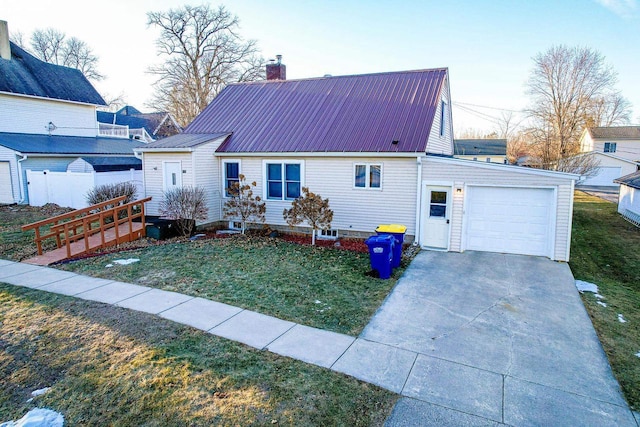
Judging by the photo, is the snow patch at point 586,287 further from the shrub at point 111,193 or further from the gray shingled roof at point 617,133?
the gray shingled roof at point 617,133

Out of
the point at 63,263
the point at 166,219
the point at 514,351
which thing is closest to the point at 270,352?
the point at 514,351

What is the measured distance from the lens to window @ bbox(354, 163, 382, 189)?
11922mm

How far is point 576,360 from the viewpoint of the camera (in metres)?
5.22

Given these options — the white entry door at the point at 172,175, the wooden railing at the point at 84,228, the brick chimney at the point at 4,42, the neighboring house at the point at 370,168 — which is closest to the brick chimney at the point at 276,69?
the neighboring house at the point at 370,168

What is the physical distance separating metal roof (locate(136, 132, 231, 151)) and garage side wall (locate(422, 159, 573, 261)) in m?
7.50

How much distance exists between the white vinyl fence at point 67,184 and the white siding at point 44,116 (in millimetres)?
4794

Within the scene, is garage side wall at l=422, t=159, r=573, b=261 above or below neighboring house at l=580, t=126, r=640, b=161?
below

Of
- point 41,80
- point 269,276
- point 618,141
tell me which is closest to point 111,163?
point 41,80

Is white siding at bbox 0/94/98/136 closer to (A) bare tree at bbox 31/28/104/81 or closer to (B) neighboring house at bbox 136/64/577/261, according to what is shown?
(B) neighboring house at bbox 136/64/577/261

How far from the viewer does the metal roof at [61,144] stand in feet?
61.6

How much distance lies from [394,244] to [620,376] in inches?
200

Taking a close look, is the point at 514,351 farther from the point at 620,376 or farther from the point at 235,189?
the point at 235,189

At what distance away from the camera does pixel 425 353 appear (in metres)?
5.30

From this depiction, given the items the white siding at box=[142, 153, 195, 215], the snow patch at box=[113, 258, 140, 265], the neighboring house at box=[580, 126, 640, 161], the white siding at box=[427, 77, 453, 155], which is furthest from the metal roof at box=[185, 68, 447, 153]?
the neighboring house at box=[580, 126, 640, 161]
